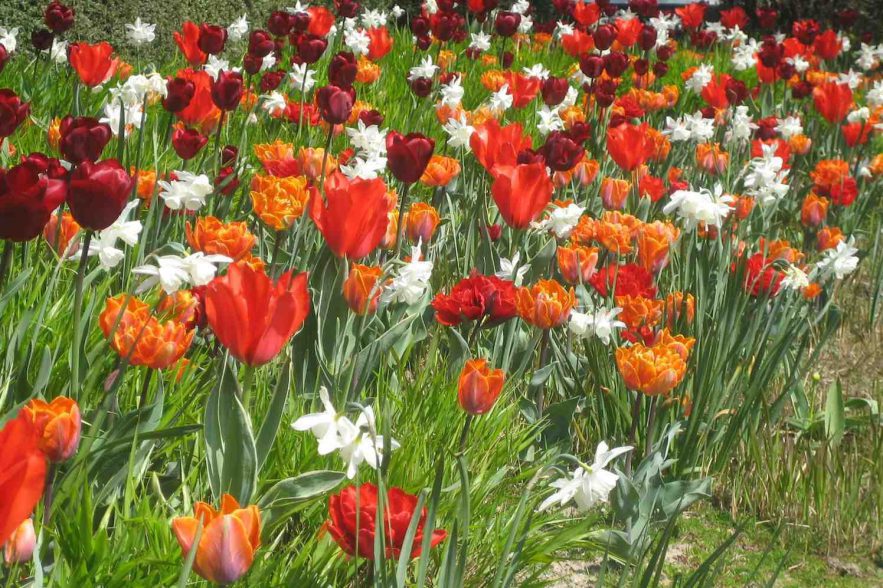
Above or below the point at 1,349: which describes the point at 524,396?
below

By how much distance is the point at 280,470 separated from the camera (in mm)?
1831

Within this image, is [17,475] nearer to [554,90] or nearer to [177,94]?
[177,94]

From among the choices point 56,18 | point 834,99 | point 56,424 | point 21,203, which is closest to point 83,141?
point 21,203

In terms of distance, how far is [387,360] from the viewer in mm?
2260

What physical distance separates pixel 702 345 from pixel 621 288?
0.25m

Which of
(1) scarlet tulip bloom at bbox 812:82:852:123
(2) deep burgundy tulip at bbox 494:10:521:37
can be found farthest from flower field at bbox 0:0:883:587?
(1) scarlet tulip bloom at bbox 812:82:852:123

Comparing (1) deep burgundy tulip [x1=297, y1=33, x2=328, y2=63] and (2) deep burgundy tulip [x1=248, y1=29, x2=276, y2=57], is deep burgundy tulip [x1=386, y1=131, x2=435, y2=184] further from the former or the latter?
(2) deep burgundy tulip [x1=248, y1=29, x2=276, y2=57]

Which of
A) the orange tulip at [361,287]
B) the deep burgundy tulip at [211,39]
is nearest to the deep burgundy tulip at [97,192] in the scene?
the orange tulip at [361,287]

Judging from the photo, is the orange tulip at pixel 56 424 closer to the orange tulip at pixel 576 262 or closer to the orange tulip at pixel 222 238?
the orange tulip at pixel 222 238

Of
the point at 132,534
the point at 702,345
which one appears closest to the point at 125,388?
the point at 132,534

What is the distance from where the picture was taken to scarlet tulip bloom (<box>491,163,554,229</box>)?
234 cm

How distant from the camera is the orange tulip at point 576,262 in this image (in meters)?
2.61

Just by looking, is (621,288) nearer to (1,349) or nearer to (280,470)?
(280,470)

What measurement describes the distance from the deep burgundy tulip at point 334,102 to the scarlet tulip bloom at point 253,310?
4.25ft
